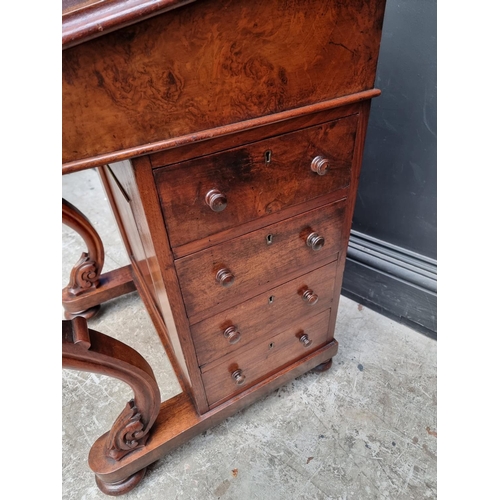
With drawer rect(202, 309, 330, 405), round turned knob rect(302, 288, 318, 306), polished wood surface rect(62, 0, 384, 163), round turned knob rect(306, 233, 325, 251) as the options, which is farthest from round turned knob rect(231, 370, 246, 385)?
polished wood surface rect(62, 0, 384, 163)

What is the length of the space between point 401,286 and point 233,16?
3.48ft

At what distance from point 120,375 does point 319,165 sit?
58cm

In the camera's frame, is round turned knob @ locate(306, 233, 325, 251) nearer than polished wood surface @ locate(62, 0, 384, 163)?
No

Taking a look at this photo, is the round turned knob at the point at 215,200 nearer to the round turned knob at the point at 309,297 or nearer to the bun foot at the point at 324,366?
the round turned knob at the point at 309,297

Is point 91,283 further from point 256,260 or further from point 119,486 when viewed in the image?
point 256,260

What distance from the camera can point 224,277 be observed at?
70cm

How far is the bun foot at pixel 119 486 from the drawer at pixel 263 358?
263 millimetres

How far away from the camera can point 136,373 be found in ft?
2.63

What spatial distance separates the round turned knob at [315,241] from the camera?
0.77 metres

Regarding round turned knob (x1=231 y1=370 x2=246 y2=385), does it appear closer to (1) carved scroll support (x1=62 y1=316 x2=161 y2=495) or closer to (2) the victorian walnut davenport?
(2) the victorian walnut davenport

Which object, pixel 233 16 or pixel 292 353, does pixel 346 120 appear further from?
pixel 292 353

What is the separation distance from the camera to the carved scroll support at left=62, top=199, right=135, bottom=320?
4.40ft

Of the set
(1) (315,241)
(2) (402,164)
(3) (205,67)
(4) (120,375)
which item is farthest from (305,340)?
(3) (205,67)
